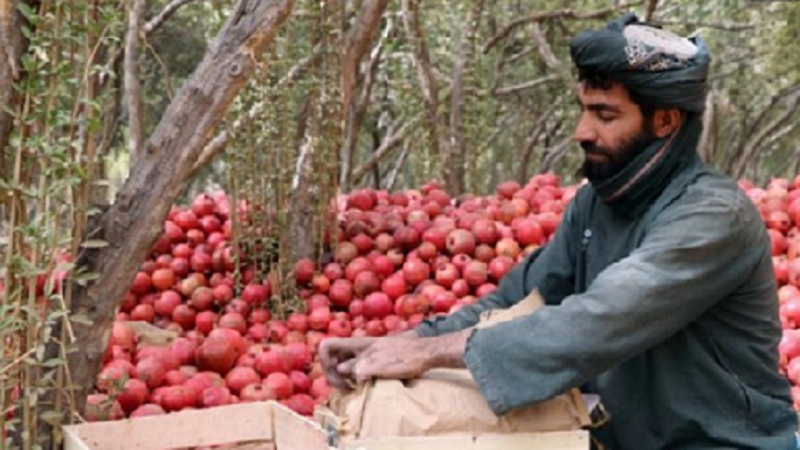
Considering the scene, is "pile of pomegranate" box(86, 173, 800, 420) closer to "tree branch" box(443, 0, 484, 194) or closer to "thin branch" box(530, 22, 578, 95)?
"tree branch" box(443, 0, 484, 194)

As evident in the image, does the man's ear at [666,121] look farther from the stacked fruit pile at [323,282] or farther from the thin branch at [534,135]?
the thin branch at [534,135]

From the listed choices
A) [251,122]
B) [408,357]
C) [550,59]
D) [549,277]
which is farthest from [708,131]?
[408,357]

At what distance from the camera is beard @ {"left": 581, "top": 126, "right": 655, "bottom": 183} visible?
2713mm

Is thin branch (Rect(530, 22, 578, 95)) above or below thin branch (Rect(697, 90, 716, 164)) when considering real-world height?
above

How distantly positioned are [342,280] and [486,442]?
3516mm

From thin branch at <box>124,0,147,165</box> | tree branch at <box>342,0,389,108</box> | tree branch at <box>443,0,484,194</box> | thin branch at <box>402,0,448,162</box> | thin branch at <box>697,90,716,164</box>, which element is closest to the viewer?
tree branch at <box>342,0,389,108</box>

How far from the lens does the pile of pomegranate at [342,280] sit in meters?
4.86

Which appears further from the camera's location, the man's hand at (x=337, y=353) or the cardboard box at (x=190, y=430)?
the cardboard box at (x=190, y=430)

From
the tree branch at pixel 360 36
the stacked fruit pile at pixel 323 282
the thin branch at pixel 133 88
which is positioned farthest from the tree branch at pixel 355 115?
the tree branch at pixel 360 36

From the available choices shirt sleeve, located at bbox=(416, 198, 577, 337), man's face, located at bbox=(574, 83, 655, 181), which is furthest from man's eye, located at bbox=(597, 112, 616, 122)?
shirt sleeve, located at bbox=(416, 198, 577, 337)

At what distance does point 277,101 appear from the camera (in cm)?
564

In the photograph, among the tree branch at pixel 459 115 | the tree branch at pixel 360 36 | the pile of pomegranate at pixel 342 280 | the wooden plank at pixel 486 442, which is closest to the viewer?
the wooden plank at pixel 486 442

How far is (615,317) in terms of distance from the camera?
2.42 m

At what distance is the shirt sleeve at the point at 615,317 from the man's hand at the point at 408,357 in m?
0.06
